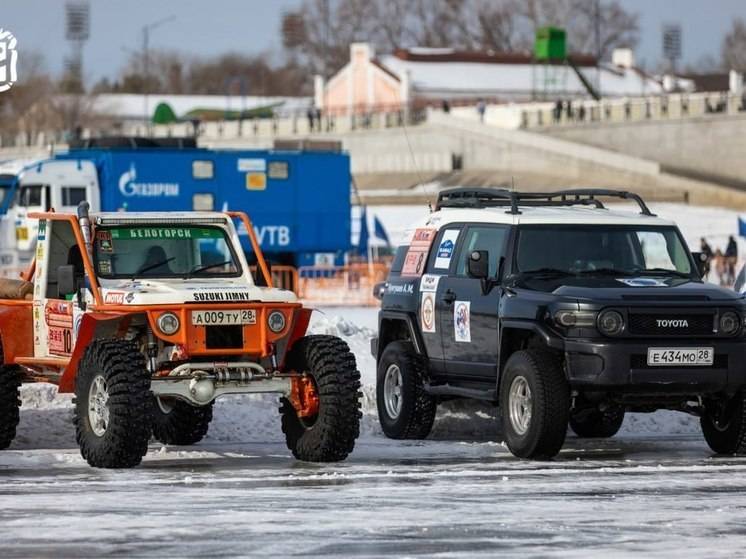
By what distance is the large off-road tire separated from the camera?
47.2 feet

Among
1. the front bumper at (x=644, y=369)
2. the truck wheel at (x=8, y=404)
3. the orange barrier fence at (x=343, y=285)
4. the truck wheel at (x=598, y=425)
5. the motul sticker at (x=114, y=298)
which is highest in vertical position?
the motul sticker at (x=114, y=298)

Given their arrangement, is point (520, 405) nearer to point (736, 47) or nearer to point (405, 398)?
point (405, 398)

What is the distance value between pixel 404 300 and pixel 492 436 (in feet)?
5.16

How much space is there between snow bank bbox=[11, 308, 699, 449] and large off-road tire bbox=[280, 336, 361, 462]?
2444 mm

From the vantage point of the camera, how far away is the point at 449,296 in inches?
642

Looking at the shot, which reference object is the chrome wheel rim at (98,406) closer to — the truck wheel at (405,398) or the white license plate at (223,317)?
the white license plate at (223,317)

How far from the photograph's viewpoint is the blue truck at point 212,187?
133 feet

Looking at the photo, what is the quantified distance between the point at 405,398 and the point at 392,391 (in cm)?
45

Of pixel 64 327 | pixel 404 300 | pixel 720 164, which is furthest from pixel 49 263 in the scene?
pixel 720 164

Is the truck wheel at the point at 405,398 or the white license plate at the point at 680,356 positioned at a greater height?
the white license plate at the point at 680,356

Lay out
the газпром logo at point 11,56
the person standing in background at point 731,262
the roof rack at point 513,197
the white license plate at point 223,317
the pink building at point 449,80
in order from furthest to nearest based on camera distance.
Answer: the pink building at point 449,80
the person standing in background at point 731,262
the газпром logo at point 11,56
the roof rack at point 513,197
the white license plate at point 223,317

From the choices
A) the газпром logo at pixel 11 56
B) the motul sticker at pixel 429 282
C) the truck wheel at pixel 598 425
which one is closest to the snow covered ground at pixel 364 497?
the truck wheel at pixel 598 425

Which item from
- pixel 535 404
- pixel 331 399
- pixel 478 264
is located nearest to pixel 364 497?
pixel 331 399

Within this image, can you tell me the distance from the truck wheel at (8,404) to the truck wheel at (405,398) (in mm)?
3318
